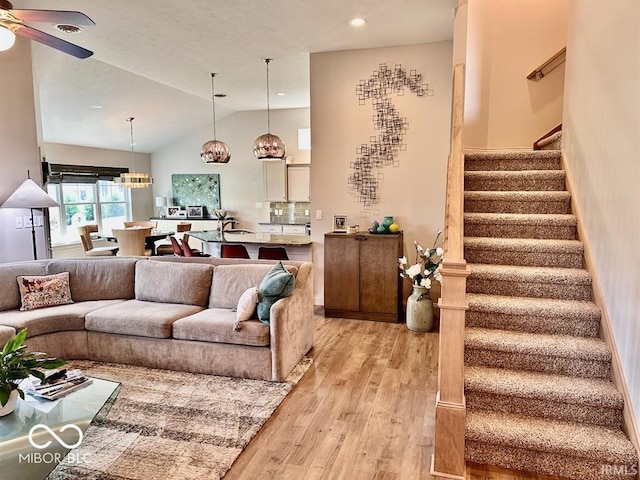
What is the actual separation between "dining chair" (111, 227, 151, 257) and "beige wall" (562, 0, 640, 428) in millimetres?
6159

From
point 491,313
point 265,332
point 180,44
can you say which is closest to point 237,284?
point 265,332

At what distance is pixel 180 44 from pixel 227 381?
3575 millimetres

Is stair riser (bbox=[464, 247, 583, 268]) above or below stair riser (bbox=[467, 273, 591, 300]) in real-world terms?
above

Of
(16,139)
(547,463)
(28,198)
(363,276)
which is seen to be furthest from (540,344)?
(16,139)

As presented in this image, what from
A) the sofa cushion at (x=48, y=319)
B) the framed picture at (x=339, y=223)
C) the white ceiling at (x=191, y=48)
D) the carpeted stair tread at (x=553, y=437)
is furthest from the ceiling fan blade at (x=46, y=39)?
the carpeted stair tread at (x=553, y=437)

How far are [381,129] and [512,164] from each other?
1.56 m

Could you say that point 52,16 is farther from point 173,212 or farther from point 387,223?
point 173,212

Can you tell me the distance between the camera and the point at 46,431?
205cm

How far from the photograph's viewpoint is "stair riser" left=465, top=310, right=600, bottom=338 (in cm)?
270

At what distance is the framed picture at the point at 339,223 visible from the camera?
5242 millimetres

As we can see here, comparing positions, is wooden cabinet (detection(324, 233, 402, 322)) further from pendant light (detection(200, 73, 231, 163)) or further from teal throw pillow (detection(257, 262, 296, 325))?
pendant light (detection(200, 73, 231, 163))

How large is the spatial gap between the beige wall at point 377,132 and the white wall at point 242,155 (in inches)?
142

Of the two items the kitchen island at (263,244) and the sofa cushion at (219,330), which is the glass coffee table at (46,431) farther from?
the kitchen island at (263,244)

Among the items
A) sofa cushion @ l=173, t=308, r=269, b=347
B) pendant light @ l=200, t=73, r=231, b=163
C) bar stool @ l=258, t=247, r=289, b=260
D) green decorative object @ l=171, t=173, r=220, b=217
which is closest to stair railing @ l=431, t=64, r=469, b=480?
sofa cushion @ l=173, t=308, r=269, b=347
